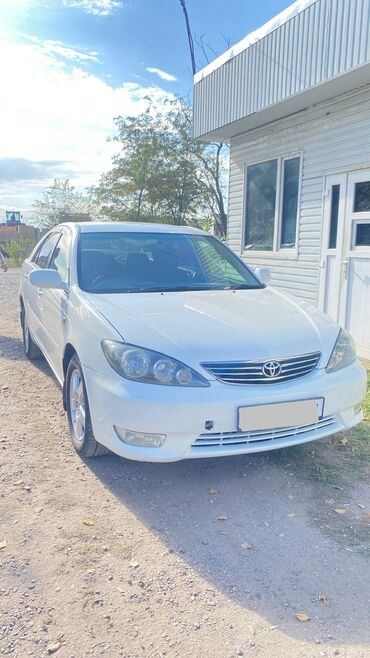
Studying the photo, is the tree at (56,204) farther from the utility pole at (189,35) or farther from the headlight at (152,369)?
the headlight at (152,369)

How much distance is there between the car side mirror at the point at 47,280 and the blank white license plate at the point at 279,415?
1.86m

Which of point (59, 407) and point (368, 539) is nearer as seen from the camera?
point (368, 539)

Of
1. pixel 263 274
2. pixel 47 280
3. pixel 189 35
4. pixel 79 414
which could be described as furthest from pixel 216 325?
pixel 189 35

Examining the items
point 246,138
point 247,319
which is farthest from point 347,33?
point 247,319

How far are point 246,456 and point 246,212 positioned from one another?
6.66 meters

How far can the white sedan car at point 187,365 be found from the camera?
2828mm

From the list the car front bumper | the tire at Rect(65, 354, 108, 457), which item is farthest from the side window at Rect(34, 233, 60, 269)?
the car front bumper

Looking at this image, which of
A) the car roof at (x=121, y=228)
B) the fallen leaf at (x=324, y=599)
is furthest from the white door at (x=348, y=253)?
the fallen leaf at (x=324, y=599)

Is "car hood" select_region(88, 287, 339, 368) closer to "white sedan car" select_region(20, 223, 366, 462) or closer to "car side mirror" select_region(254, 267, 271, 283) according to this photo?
"white sedan car" select_region(20, 223, 366, 462)

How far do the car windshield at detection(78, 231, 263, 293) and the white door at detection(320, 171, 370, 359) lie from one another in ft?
8.76

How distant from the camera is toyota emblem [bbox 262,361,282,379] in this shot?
2.95 metres

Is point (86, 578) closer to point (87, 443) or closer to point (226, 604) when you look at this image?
point (226, 604)

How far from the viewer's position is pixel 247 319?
3316 mm

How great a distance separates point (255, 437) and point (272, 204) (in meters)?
6.39
